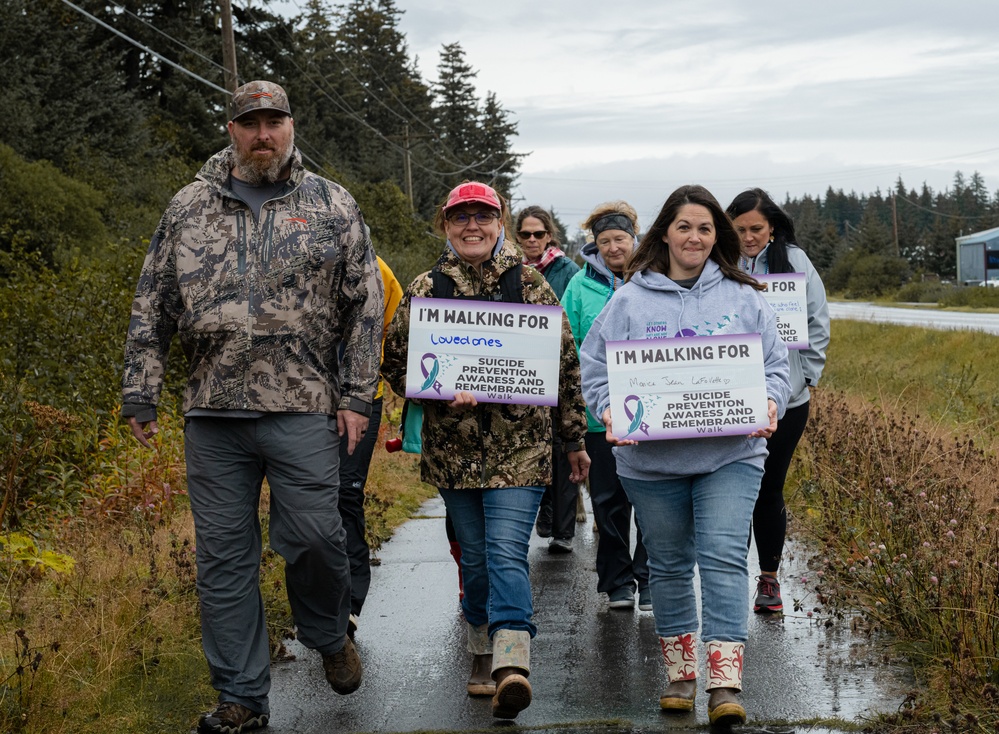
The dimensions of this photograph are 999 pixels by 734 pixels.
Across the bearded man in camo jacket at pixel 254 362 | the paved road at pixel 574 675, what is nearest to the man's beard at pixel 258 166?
the bearded man in camo jacket at pixel 254 362

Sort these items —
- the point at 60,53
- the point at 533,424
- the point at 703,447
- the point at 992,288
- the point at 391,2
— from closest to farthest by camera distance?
1. the point at 703,447
2. the point at 533,424
3. the point at 60,53
4. the point at 992,288
5. the point at 391,2

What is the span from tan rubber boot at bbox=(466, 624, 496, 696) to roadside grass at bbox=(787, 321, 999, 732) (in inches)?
62.6

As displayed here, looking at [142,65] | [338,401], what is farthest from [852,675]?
[142,65]

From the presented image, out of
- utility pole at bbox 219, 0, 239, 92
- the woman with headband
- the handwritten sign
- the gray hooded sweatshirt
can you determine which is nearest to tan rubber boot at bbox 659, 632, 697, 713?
the gray hooded sweatshirt

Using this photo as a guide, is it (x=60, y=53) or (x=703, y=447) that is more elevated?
(x=60, y=53)

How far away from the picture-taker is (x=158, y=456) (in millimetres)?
9609

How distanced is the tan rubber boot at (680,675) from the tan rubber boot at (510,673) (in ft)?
1.84

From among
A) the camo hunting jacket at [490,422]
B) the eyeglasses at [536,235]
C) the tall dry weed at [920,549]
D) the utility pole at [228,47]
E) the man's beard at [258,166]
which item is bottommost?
the tall dry weed at [920,549]

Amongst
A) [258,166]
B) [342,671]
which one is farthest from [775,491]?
[258,166]

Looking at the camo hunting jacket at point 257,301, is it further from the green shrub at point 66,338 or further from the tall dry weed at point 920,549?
the green shrub at point 66,338

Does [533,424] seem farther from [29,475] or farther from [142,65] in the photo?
[142,65]

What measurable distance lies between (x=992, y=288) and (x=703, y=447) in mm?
57240

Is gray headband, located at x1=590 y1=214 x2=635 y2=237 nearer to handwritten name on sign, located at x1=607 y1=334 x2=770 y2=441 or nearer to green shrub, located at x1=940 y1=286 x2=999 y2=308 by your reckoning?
handwritten name on sign, located at x1=607 y1=334 x2=770 y2=441

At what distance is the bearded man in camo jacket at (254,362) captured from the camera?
492 centimetres
